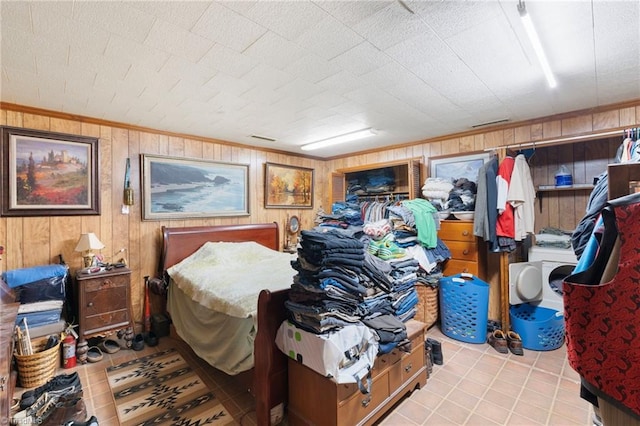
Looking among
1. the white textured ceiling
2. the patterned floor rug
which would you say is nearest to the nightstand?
the patterned floor rug

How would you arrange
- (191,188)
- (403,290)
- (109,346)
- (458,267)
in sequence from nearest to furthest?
(403,290)
(109,346)
(458,267)
(191,188)

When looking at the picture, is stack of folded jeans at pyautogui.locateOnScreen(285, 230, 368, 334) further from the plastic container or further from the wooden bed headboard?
the plastic container

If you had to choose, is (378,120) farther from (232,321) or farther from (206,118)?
(232,321)

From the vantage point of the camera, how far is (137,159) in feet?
11.1

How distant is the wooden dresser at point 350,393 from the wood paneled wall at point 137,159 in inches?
102

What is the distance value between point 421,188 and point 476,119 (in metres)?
1.16

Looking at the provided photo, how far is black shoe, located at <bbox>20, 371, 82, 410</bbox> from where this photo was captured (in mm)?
2038

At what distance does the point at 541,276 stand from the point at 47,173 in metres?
5.40

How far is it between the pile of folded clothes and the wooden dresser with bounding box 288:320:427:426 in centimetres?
236

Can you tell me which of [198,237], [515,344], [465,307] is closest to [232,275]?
[198,237]

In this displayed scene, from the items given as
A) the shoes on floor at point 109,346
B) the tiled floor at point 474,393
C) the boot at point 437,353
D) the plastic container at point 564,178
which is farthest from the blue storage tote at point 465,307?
the shoes on floor at point 109,346

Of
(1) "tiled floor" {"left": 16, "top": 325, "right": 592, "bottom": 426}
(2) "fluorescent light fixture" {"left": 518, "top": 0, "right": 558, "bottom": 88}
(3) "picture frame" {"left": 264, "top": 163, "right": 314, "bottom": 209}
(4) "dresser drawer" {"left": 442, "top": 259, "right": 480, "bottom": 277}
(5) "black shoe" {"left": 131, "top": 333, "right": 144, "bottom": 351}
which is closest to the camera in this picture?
(2) "fluorescent light fixture" {"left": 518, "top": 0, "right": 558, "bottom": 88}

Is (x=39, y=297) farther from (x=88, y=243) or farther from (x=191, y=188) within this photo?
(x=191, y=188)

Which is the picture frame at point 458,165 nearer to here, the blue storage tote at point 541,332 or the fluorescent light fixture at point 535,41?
the fluorescent light fixture at point 535,41
